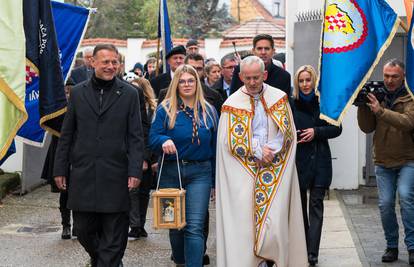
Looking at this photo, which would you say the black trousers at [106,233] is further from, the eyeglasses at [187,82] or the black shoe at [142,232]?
the black shoe at [142,232]

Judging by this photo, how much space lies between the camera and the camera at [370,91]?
25.1ft

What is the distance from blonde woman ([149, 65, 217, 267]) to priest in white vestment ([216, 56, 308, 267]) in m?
0.21

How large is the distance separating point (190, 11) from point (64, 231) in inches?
1926

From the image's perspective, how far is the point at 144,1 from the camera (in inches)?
1973

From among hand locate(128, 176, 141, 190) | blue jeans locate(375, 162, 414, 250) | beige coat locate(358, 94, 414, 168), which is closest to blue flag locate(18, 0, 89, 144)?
hand locate(128, 176, 141, 190)

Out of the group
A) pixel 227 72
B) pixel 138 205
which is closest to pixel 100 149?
pixel 138 205

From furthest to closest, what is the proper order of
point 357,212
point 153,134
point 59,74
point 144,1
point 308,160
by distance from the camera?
point 144,1 < point 357,212 < point 308,160 < point 153,134 < point 59,74

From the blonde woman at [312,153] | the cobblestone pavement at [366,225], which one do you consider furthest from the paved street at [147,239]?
the blonde woman at [312,153]

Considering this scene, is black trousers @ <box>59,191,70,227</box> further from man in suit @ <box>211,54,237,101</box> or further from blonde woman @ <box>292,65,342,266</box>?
blonde woman @ <box>292,65,342,266</box>

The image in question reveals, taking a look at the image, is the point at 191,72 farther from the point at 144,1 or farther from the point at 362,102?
the point at 144,1

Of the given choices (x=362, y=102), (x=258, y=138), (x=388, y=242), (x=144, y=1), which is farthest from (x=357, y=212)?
(x=144, y=1)

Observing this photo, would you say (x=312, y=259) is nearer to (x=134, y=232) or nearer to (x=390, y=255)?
(x=390, y=255)

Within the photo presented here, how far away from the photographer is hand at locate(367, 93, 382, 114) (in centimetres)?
753

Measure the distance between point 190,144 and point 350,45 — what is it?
66.5 inches
